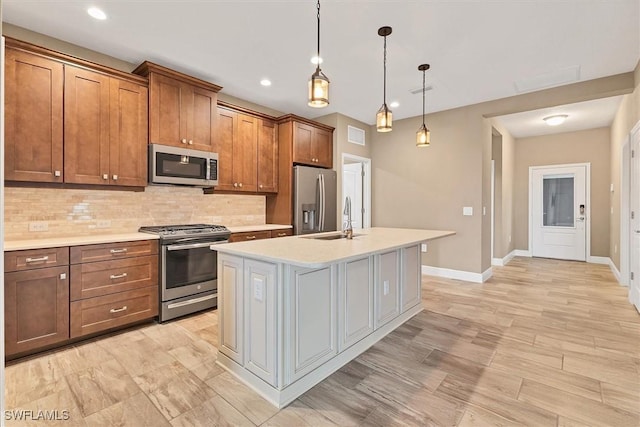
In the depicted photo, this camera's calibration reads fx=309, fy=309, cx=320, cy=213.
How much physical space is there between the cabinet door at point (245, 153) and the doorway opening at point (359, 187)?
6.20 ft

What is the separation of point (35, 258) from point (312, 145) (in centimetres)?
355

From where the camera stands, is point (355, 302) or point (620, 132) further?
point (620, 132)

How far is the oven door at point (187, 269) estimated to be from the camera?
3174 mm

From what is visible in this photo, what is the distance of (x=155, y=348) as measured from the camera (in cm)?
264

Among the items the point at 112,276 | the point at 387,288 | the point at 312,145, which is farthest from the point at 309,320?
the point at 312,145

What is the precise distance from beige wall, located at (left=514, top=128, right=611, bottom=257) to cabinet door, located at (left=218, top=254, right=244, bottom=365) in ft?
23.9

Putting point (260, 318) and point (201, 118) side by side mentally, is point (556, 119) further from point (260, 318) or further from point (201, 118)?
point (260, 318)

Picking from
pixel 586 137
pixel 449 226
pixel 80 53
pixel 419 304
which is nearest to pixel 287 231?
pixel 419 304

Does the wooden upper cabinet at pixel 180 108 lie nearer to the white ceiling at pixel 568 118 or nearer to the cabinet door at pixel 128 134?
the cabinet door at pixel 128 134

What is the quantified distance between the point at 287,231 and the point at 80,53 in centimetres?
303

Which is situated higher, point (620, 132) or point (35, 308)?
point (620, 132)

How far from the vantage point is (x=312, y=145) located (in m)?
4.89

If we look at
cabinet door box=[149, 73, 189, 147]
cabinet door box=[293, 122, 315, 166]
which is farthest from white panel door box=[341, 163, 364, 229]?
cabinet door box=[149, 73, 189, 147]

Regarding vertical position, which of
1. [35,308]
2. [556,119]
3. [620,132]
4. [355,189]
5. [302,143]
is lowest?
[35,308]
